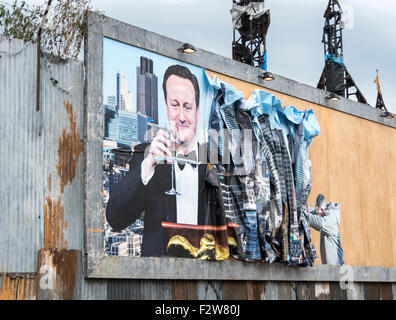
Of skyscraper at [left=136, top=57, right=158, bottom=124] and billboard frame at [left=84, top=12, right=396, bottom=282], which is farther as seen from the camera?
skyscraper at [left=136, top=57, right=158, bottom=124]

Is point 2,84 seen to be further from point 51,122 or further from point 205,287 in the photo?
point 205,287

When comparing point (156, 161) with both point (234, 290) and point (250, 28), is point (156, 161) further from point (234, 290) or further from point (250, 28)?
point (250, 28)

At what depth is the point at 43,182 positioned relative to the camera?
11836 mm

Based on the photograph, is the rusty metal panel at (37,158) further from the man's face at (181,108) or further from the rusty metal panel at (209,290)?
the rusty metal panel at (209,290)

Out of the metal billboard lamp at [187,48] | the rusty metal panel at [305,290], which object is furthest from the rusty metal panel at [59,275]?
the rusty metal panel at [305,290]

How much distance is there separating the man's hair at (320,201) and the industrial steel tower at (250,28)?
7.97 meters

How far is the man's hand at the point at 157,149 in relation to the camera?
44.3 ft

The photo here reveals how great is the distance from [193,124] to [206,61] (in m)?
1.70

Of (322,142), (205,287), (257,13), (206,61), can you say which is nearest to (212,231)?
(205,287)

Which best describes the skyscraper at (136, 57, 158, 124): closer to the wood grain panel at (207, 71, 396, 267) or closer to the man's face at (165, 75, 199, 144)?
the man's face at (165, 75, 199, 144)

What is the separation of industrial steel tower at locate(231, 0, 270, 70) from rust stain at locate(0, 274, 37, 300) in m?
15.1

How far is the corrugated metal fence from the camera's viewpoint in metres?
11.3

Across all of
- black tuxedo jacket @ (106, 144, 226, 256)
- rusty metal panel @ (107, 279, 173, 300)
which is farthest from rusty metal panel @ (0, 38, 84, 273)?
rusty metal panel @ (107, 279, 173, 300)

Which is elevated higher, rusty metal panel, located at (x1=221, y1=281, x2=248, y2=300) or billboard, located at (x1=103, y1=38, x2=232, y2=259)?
billboard, located at (x1=103, y1=38, x2=232, y2=259)
